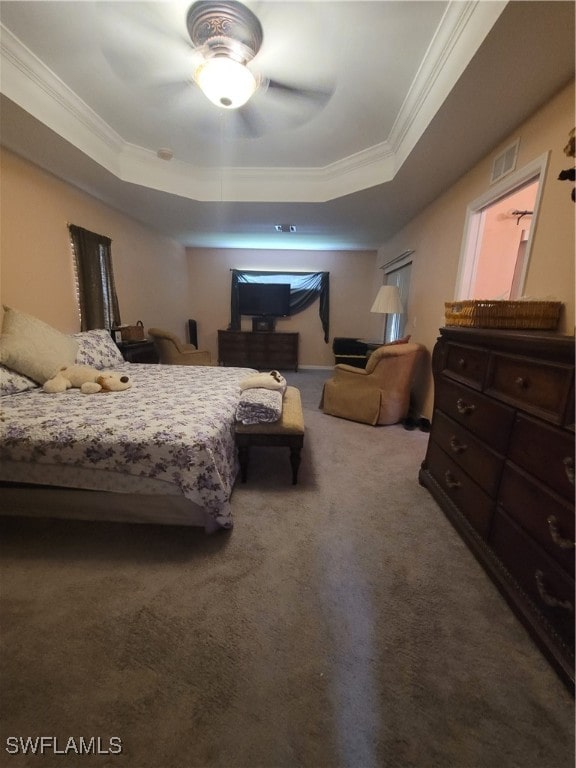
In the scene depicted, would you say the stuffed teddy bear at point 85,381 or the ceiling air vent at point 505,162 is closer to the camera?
the ceiling air vent at point 505,162

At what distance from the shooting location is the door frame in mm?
1620

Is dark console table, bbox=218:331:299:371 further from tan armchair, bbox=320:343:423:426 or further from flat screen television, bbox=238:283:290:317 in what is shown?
tan armchair, bbox=320:343:423:426

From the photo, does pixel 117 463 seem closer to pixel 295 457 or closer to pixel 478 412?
pixel 295 457

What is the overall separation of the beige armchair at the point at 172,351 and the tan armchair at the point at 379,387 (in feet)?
6.92

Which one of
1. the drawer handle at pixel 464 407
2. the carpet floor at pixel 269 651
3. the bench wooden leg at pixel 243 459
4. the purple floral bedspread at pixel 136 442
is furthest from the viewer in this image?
the bench wooden leg at pixel 243 459

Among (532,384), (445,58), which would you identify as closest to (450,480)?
(532,384)

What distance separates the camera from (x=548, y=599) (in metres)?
0.98

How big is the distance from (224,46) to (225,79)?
181 mm

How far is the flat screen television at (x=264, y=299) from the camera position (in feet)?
18.7

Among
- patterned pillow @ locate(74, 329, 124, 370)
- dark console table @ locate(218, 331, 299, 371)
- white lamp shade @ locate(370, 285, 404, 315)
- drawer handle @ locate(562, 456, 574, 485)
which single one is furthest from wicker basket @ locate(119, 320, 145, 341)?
drawer handle @ locate(562, 456, 574, 485)

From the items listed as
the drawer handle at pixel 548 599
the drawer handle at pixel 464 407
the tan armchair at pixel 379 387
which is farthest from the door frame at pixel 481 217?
the drawer handle at pixel 548 599

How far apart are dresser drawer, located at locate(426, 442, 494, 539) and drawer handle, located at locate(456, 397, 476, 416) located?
32 centimetres

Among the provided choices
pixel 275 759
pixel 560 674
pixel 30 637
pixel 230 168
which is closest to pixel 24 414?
pixel 30 637

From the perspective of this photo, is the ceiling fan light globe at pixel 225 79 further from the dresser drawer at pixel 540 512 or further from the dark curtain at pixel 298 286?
the dark curtain at pixel 298 286
